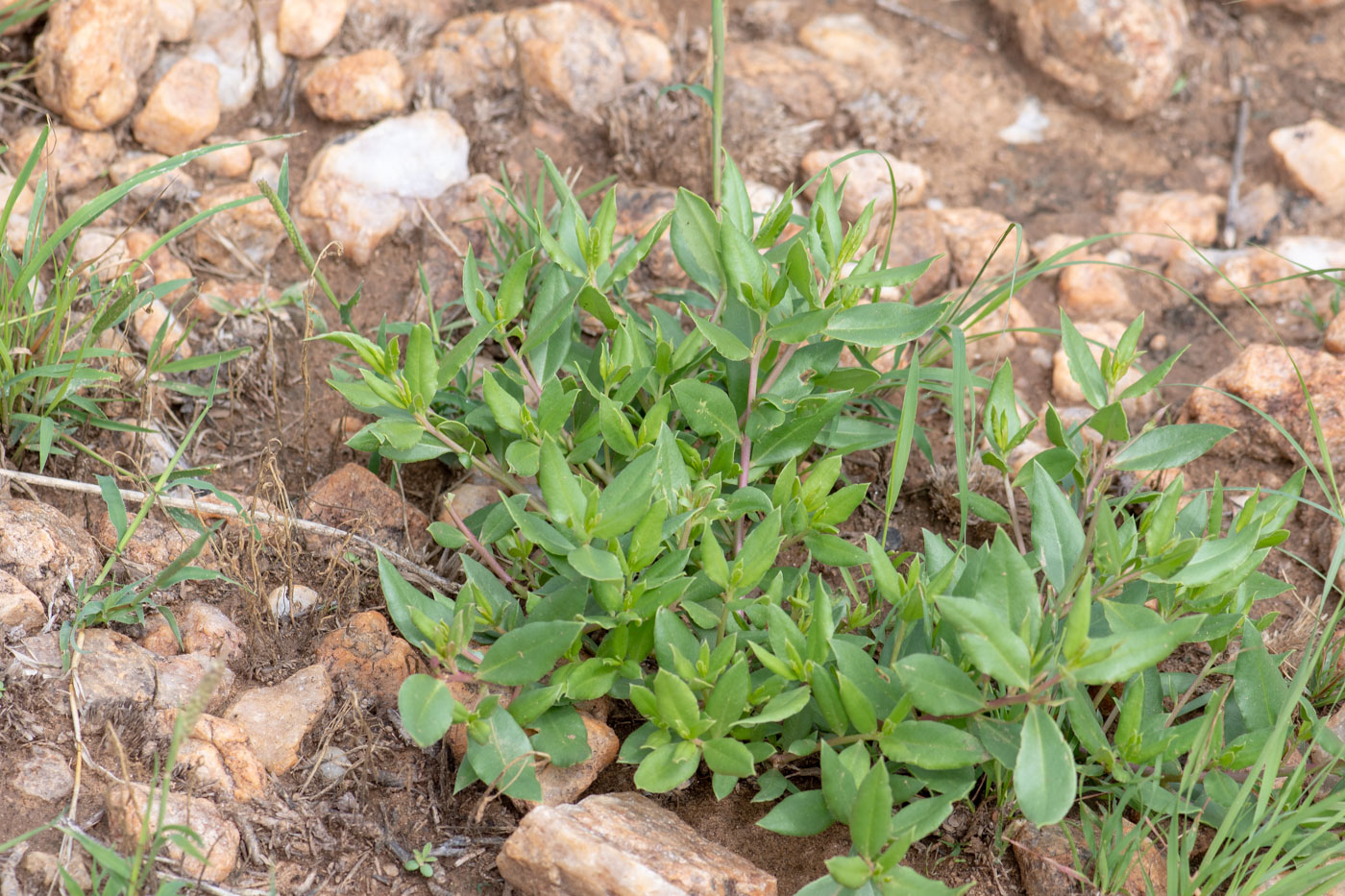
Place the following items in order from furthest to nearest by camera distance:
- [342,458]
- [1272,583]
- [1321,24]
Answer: [1321,24], [342,458], [1272,583]

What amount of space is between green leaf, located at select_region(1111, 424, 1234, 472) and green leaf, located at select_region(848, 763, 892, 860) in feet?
3.19

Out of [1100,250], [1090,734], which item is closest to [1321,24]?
[1100,250]

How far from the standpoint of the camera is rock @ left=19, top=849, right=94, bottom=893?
1613mm

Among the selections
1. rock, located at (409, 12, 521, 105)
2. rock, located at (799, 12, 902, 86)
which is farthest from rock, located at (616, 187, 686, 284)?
rock, located at (799, 12, 902, 86)

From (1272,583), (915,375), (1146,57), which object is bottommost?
(1272,583)

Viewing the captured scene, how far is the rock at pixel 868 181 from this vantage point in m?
3.38

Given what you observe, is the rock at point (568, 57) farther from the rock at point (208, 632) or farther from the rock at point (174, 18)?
the rock at point (208, 632)

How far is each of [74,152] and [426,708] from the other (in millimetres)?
2325

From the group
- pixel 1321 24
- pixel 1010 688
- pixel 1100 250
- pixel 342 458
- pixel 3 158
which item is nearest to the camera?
pixel 1010 688

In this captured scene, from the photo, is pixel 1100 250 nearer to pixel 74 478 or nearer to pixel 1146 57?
pixel 1146 57

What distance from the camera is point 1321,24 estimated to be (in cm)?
393

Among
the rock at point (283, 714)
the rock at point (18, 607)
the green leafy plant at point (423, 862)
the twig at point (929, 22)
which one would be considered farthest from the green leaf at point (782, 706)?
the twig at point (929, 22)

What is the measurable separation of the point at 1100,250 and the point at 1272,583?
163 cm

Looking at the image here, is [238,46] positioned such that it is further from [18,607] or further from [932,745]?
[932,745]
